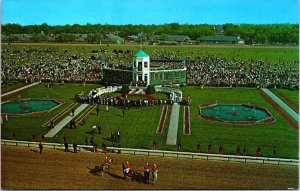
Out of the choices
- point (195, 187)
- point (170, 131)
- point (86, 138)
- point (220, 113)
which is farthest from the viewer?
point (220, 113)

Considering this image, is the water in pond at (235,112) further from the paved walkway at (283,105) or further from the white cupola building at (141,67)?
the white cupola building at (141,67)

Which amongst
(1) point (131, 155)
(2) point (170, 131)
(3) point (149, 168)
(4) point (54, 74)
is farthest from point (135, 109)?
(4) point (54, 74)

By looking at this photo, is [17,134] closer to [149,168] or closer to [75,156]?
[75,156]

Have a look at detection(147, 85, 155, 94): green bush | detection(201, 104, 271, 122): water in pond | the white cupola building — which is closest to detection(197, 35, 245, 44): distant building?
the white cupola building

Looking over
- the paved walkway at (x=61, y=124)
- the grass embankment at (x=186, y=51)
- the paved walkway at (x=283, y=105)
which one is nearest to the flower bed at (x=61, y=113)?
the paved walkway at (x=61, y=124)

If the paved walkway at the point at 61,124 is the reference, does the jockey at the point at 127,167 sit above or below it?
below
